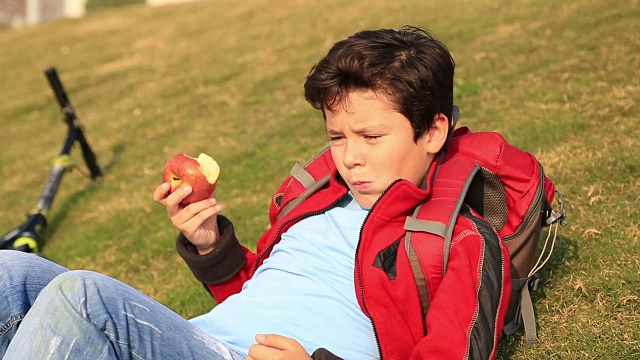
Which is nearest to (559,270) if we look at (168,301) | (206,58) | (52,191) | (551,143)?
(551,143)

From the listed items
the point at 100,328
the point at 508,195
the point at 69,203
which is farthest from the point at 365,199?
the point at 69,203

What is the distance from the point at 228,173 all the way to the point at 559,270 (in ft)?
12.1

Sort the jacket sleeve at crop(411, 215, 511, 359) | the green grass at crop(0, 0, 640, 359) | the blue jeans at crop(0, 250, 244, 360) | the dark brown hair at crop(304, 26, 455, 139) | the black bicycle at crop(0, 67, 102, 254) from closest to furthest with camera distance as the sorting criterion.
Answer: the blue jeans at crop(0, 250, 244, 360) < the jacket sleeve at crop(411, 215, 511, 359) < the dark brown hair at crop(304, 26, 455, 139) < the green grass at crop(0, 0, 640, 359) < the black bicycle at crop(0, 67, 102, 254)

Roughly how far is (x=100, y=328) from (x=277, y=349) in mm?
595

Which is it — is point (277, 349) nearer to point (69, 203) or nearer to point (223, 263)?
point (223, 263)

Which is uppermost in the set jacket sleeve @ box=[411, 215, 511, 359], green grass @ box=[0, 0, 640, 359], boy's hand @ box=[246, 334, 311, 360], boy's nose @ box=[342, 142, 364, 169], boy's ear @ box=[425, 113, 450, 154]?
boy's nose @ box=[342, 142, 364, 169]

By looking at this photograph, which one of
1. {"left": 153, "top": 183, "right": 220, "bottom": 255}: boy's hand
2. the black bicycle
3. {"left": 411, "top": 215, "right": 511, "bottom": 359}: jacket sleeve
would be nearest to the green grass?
the black bicycle

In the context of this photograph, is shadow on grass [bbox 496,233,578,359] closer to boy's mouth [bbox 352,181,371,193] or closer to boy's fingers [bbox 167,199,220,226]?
boy's mouth [bbox 352,181,371,193]

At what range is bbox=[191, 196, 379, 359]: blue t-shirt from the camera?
9.57ft

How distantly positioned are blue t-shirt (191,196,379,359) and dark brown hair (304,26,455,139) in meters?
0.50

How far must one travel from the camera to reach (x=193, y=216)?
10.9ft

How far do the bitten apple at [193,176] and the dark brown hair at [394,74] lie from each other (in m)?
0.64

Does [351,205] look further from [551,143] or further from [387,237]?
[551,143]

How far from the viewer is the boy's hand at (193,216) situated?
3.30 meters
